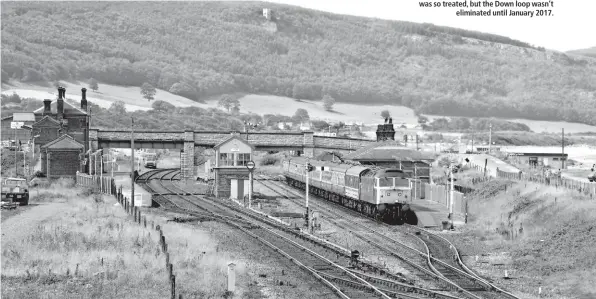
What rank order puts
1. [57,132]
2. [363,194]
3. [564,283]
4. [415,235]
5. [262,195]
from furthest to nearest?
[57,132]
[262,195]
[363,194]
[415,235]
[564,283]

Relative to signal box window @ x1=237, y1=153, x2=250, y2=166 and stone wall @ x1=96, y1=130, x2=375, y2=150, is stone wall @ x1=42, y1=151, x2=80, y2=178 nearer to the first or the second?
stone wall @ x1=96, y1=130, x2=375, y2=150

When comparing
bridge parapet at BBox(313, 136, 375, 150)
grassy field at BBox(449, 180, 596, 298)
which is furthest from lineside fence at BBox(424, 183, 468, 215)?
bridge parapet at BBox(313, 136, 375, 150)

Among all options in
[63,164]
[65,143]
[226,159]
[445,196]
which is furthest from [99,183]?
[445,196]

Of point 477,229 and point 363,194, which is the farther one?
point 363,194

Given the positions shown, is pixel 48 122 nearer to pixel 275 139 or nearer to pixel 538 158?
pixel 275 139

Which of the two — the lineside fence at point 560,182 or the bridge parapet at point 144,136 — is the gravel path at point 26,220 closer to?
the lineside fence at point 560,182

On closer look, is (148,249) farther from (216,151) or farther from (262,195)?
(262,195)

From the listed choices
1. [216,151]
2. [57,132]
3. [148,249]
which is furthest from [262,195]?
[148,249]
